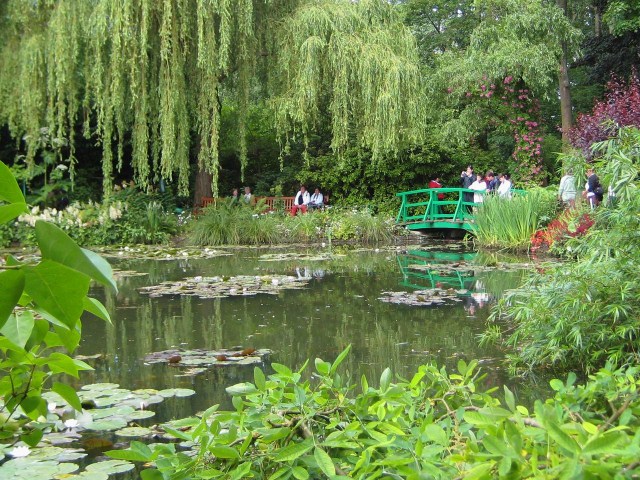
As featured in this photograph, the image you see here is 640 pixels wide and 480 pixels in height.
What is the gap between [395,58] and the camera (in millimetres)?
13789

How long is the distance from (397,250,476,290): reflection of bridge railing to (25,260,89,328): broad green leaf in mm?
7454

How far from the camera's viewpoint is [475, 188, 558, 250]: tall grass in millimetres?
12369

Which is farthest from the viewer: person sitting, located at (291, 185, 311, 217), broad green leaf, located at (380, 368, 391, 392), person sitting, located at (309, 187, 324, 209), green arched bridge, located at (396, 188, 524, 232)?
person sitting, located at (309, 187, 324, 209)

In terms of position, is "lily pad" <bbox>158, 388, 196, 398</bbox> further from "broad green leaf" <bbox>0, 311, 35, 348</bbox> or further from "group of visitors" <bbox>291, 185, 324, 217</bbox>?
"group of visitors" <bbox>291, 185, 324, 217</bbox>

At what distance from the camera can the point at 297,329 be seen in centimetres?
604

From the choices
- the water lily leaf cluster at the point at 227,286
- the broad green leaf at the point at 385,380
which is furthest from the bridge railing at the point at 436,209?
the broad green leaf at the point at 385,380

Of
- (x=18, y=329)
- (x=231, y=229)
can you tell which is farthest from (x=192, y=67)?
(x=18, y=329)

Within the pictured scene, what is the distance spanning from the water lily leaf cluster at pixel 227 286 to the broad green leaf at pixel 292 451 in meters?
6.39

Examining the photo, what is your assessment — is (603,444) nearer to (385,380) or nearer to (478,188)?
(385,380)

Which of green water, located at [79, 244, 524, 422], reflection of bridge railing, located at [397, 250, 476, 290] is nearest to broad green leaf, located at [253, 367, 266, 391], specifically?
green water, located at [79, 244, 524, 422]

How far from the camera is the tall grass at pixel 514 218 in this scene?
40.6 ft

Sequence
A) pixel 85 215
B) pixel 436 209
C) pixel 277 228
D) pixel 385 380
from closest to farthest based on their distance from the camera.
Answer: pixel 385 380 < pixel 85 215 < pixel 277 228 < pixel 436 209

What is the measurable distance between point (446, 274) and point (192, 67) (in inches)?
272

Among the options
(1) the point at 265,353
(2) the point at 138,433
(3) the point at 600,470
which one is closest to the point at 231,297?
(1) the point at 265,353
